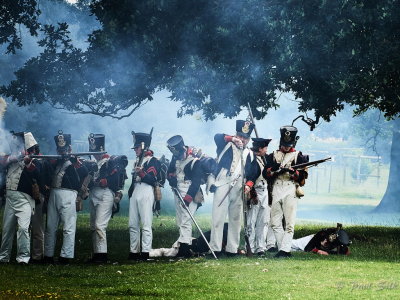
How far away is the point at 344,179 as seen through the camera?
7181 centimetres

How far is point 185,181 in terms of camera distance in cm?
1797

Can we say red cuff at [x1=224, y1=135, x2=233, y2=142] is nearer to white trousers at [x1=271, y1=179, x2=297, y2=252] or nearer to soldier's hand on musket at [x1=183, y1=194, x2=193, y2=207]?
white trousers at [x1=271, y1=179, x2=297, y2=252]

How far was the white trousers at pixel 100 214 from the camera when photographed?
647 inches

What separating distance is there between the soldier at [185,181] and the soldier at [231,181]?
508mm

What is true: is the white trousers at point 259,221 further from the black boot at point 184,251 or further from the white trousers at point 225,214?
the black boot at point 184,251

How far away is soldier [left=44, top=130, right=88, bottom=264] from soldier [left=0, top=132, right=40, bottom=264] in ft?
1.38

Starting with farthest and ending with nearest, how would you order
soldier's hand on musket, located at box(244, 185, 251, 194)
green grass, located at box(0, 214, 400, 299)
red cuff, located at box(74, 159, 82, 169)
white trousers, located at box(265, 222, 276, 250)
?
1. white trousers, located at box(265, 222, 276, 250)
2. soldier's hand on musket, located at box(244, 185, 251, 194)
3. red cuff, located at box(74, 159, 82, 169)
4. green grass, located at box(0, 214, 400, 299)

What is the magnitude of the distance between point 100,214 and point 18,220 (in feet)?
5.58

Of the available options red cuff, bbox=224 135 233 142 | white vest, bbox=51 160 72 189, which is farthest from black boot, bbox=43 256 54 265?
red cuff, bbox=224 135 233 142

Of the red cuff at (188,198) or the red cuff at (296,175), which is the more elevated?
the red cuff at (296,175)

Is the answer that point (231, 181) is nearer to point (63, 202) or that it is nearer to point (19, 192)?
point (63, 202)

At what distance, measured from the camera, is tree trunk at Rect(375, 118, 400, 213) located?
42.6 meters

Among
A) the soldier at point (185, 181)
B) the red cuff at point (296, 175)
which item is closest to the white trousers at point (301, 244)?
the soldier at point (185, 181)

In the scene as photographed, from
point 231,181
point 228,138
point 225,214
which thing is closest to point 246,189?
point 231,181
